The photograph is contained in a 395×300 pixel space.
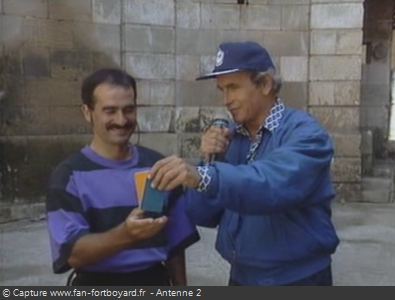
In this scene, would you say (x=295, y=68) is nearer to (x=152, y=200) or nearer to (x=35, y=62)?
(x=35, y=62)

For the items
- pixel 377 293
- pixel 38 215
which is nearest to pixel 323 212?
pixel 377 293

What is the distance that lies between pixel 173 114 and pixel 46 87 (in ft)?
5.90

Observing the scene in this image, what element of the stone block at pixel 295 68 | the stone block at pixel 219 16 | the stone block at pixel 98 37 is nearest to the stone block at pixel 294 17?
the stone block at pixel 295 68

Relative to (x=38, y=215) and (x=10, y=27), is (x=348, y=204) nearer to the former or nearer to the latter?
(x=38, y=215)

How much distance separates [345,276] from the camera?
493cm

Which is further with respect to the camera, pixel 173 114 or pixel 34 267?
pixel 173 114

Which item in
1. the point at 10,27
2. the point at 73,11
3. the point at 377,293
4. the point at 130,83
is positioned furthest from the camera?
the point at 73,11

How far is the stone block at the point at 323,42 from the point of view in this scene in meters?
7.82

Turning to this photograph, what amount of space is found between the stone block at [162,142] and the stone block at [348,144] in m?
2.21

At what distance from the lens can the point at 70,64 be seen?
7152 mm

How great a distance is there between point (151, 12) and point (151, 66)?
0.72 meters

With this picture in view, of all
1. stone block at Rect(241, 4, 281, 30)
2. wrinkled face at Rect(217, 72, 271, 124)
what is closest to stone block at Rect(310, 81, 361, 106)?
stone block at Rect(241, 4, 281, 30)

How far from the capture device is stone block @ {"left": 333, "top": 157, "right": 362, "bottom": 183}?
783cm

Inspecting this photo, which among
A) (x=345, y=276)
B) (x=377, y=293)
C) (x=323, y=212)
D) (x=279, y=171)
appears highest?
(x=279, y=171)
